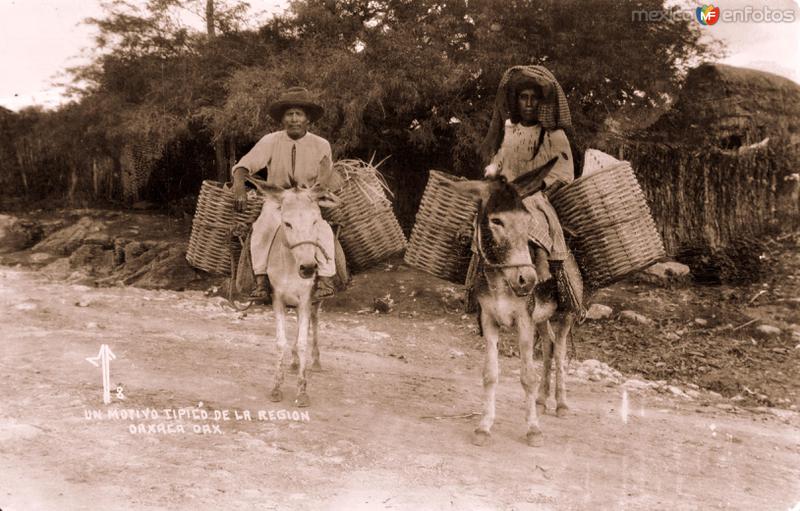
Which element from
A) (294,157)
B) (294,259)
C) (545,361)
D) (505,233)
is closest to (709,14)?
(505,233)

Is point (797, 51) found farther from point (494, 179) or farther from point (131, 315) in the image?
→ point (131, 315)

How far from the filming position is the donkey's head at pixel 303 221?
496 cm

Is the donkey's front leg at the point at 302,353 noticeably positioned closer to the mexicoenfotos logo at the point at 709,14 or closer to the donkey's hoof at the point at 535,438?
the donkey's hoof at the point at 535,438

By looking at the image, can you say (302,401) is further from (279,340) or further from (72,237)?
(72,237)

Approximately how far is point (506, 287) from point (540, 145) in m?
1.38

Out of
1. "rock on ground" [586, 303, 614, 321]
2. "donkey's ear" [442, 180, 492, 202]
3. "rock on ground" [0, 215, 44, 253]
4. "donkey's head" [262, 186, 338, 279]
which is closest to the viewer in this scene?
"donkey's ear" [442, 180, 492, 202]

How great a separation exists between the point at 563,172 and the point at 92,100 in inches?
504

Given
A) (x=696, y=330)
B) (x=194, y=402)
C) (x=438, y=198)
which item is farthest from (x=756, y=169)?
(x=194, y=402)

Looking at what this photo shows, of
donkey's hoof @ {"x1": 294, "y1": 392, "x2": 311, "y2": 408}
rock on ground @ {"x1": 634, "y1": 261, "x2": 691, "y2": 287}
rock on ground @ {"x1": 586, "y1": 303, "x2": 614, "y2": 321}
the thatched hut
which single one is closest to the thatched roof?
the thatched hut

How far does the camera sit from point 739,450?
198 inches

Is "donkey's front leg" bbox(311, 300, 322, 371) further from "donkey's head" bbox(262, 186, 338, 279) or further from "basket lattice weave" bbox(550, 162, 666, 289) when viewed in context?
"basket lattice weave" bbox(550, 162, 666, 289)

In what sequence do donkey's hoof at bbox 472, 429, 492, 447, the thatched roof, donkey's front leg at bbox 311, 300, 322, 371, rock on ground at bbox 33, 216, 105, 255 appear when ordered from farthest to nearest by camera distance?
rock on ground at bbox 33, 216, 105, 255 < the thatched roof < donkey's front leg at bbox 311, 300, 322, 371 < donkey's hoof at bbox 472, 429, 492, 447

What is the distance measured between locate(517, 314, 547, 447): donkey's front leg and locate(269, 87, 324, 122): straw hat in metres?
2.90

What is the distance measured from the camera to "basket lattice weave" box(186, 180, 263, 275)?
6048 millimetres
